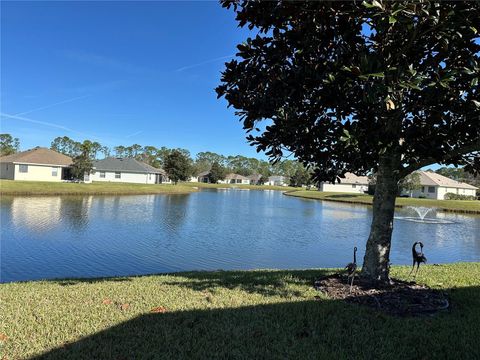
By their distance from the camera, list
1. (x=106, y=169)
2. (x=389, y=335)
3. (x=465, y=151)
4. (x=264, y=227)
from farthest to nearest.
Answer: (x=106, y=169) < (x=264, y=227) < (x=465, y=151) < (x=389, y=335)

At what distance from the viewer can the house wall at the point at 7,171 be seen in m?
48.0

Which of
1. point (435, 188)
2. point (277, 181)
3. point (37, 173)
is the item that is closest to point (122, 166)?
point (37, 173)

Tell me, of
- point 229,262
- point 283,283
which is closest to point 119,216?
point 229,262

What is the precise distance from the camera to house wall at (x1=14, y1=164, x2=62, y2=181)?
47.9m

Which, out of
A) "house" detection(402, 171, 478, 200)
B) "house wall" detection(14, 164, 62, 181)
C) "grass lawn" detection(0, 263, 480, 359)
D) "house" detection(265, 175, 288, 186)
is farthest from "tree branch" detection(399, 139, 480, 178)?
"house" detection(265, 175, 288, 186)

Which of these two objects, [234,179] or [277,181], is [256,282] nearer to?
[234,179]

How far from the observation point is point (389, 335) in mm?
4719

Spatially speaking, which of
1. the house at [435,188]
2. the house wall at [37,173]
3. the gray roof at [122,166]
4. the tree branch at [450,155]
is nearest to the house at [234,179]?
the gray roof at [122,166]

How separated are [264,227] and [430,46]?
18.8m

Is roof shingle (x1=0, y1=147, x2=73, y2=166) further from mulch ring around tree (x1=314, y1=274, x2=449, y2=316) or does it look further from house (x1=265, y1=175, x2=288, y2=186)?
house (x1=265, y1=175, x2=288, y2=186)

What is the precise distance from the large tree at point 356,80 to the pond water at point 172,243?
7731mm

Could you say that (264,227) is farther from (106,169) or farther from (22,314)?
(106,169)

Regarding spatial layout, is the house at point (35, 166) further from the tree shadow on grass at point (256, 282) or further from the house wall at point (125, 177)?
the tree shadow on grass at point (256, 282)

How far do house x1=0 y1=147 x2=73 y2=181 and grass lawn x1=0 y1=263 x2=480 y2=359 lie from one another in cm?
4740
